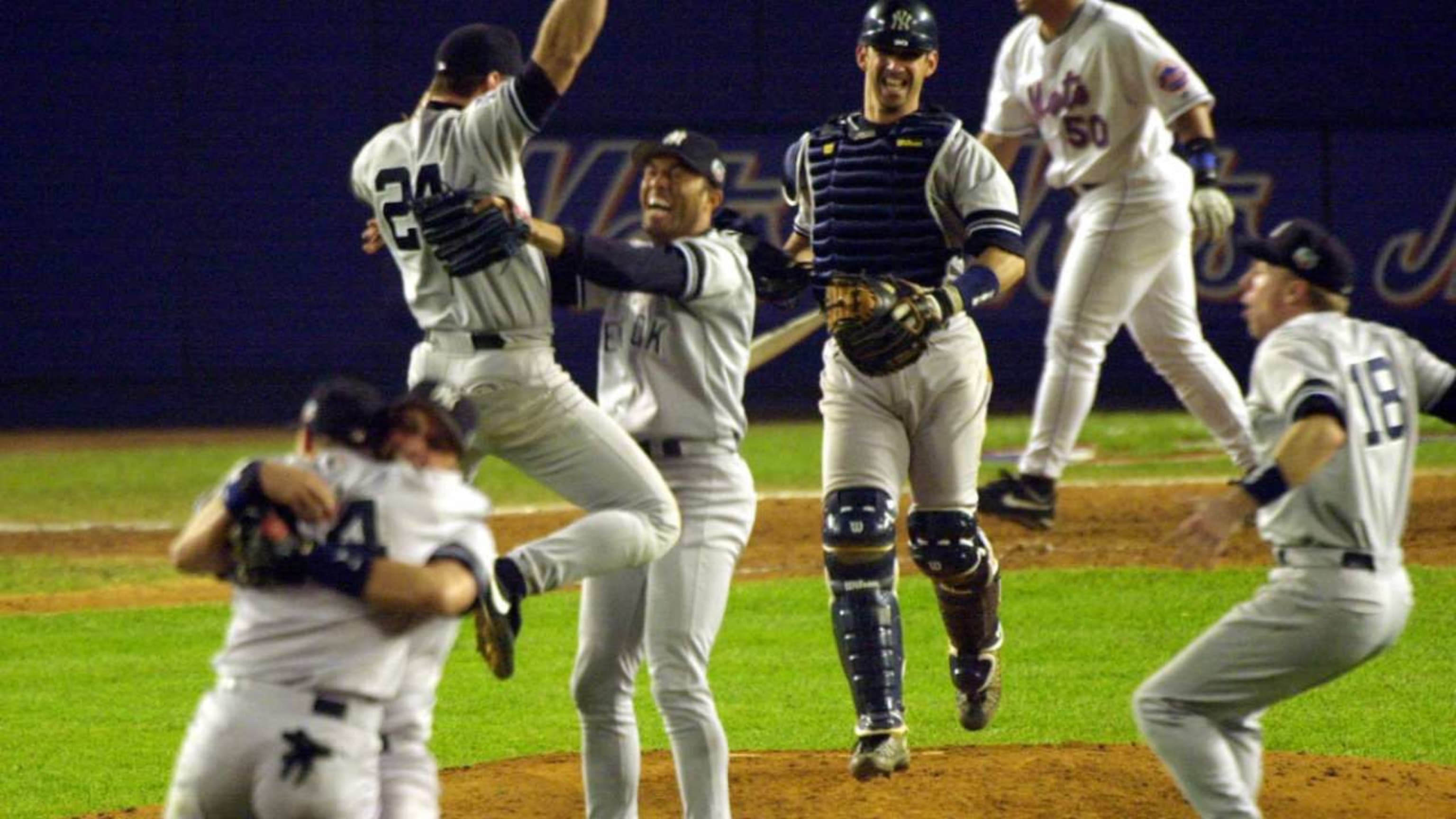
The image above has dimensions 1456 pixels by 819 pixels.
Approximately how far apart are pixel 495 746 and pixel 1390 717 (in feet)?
10.1

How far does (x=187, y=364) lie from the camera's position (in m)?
16.8

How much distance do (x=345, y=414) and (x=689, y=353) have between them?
140 centimetres

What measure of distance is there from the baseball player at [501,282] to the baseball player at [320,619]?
3.55 feet

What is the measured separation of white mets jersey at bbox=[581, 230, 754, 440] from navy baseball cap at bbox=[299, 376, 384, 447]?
1212 mm

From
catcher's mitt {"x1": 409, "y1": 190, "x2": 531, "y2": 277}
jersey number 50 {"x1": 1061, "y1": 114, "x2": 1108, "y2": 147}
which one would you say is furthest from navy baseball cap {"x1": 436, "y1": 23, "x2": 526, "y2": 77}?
jersey number 50 {"x1": 1061, "y1": 114, "x2": 1108, "y2": 147}

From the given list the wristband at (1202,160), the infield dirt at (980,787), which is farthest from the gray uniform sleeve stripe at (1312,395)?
the wristband at (1202,160)

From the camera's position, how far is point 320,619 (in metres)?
3.84

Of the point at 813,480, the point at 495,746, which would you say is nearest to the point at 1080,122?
the point at 495,746

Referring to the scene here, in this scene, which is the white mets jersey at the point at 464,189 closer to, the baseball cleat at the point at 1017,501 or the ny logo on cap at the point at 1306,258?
the ny logo on cap at the point at 1306,258

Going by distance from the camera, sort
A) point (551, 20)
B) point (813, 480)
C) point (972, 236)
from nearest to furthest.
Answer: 1. point (551, 20)
2. point (972, 236)
3. point (813, 480)

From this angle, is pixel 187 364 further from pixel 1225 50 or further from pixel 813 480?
pixel 1225 50

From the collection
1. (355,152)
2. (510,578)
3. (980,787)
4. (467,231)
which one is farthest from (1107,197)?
(355,152)

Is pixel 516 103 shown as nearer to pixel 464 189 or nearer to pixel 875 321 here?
pixel 464 189

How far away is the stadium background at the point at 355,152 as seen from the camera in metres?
16.7
